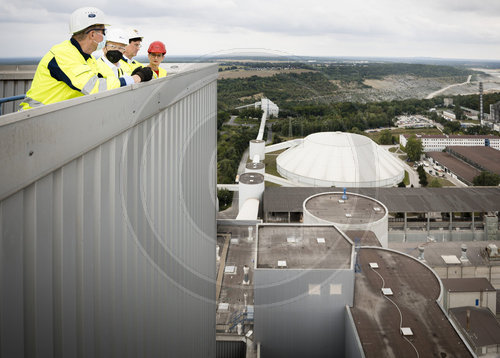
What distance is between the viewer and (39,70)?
6.43ft

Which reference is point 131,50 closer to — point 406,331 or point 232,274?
point 406,331

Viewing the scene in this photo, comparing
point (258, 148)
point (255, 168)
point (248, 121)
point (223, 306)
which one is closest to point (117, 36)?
point (223, 306)

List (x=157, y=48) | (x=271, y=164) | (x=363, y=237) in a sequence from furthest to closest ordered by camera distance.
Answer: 1. (x=271, y=164)
2. (x=363, y=237)
3. (x=157, y=48)

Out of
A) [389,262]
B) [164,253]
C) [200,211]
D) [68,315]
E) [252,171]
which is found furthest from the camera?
[252,171]

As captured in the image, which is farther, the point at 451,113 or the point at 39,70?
the point at 451,113

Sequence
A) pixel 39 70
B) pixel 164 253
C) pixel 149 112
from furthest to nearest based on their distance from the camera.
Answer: pixel 164 253
pixel 149 112
pixel 39 70

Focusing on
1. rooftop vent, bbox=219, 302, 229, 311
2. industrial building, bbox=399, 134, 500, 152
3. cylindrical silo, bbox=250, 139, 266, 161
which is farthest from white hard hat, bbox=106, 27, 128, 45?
industrial building, bbox=399, 134, 500, 152

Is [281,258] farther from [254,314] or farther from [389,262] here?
[389,262]

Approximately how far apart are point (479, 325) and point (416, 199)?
381 inches

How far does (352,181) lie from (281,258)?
1557 cm

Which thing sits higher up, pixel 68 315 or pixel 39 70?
pixel 39 70

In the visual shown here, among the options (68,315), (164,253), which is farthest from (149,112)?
(68,315)

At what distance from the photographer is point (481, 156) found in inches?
1194

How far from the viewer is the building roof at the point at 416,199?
18.5 meters
